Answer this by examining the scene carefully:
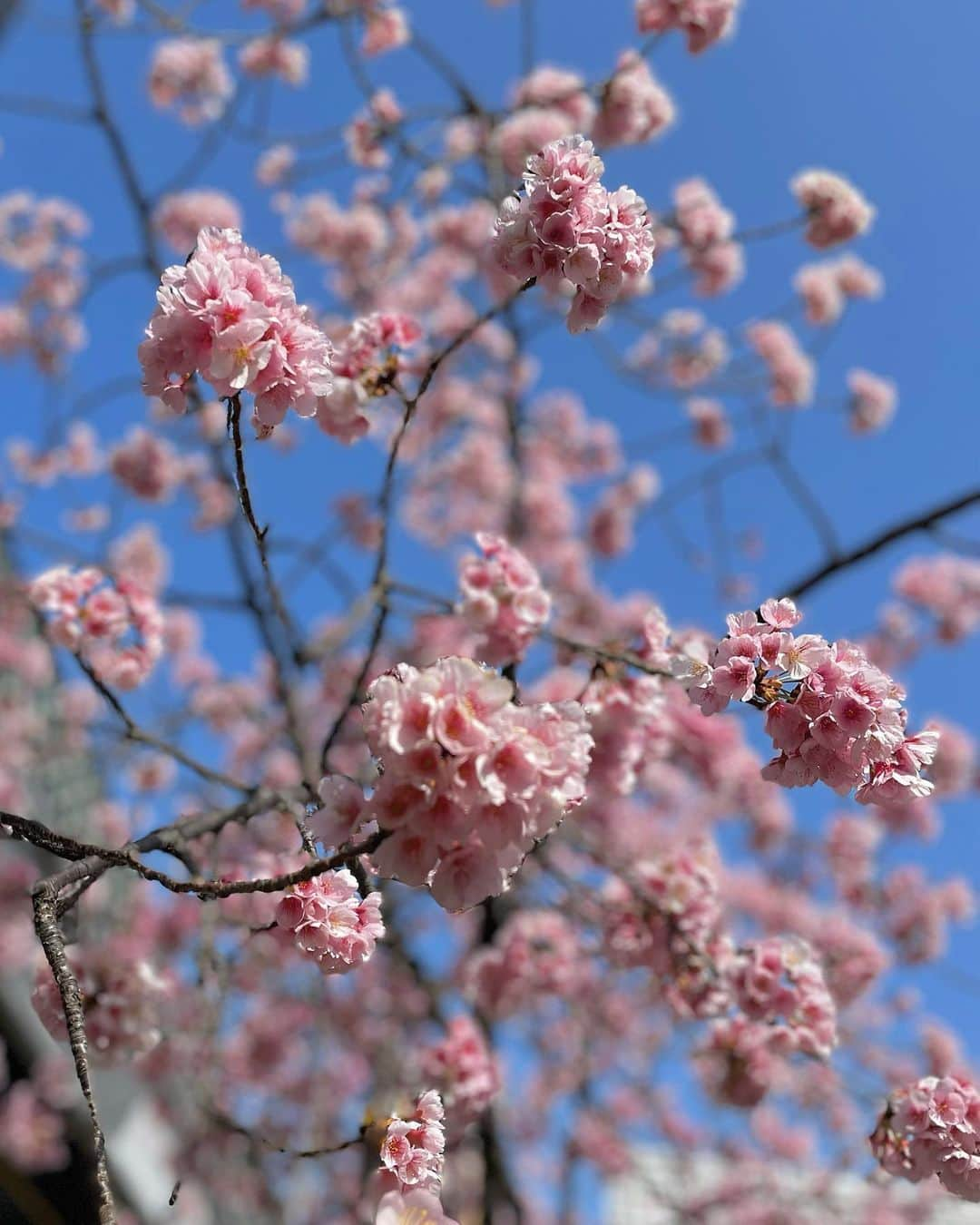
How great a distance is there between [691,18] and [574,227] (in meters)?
2.61

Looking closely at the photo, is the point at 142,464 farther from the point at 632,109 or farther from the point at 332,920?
the point at 332,920

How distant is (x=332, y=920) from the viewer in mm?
1679

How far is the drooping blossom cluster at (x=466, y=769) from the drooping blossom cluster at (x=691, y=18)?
3.57 m

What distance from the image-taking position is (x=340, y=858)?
1.28 m

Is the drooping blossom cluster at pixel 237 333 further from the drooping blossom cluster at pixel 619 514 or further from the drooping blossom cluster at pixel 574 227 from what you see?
the drooping blossom cluster at pixel 619 514

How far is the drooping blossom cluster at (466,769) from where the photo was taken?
1239 mm

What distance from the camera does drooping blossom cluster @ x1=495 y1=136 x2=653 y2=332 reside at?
71.6 inches

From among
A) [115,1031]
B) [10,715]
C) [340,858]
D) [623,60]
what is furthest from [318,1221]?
[623,60]

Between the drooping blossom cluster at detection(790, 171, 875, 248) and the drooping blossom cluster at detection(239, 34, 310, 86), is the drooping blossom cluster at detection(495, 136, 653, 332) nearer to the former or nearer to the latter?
the drooping blossom cluster at detection(790, 171, 875, 248)

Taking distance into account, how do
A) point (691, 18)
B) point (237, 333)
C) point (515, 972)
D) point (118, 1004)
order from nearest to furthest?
point (237, 333) → point (118, 1004) → point (691, 18) → point (515, 972)

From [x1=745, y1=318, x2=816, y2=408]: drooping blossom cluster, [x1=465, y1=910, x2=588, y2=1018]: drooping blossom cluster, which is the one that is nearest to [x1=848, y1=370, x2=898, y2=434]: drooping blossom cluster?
[x1=745, y1=318, x2=816, y2=408]: drooping blossom cluster

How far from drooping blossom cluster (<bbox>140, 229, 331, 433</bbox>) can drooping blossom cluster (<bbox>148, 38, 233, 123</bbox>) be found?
5465 millimetres

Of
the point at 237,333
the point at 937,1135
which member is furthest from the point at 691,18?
the point at 937,1135

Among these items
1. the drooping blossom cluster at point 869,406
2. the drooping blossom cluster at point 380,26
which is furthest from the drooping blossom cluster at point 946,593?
the drooping blossom cluster at point 380,26
